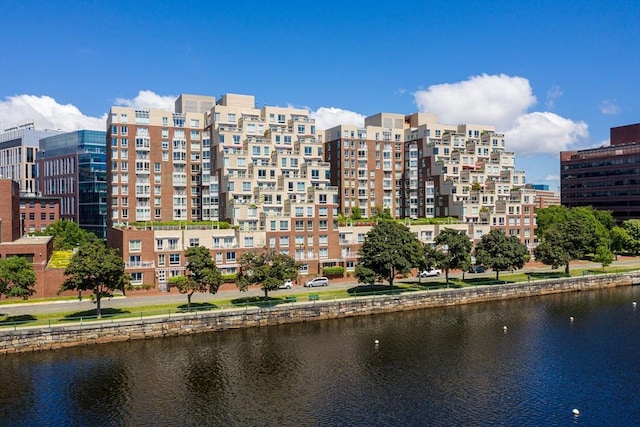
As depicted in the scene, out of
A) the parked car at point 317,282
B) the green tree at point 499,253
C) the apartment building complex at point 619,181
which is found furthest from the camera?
the apartment building complex at point 619,181

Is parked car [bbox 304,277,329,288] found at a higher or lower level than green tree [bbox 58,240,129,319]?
lower

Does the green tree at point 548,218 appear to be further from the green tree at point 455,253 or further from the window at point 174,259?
the window at point 174,259

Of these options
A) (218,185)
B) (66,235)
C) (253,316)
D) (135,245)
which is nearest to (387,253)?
(253,316)

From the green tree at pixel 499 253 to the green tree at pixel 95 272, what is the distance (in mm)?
67005

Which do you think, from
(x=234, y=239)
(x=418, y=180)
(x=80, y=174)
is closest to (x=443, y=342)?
(x=234, y=239)

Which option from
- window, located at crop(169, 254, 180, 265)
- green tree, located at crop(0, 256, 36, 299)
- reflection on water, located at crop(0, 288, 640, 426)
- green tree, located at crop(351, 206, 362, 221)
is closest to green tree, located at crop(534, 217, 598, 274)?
reflection on water, located at crop(0, 288, 640, 426)

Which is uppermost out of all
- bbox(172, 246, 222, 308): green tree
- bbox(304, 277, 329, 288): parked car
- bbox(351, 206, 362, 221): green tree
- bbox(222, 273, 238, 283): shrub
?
bbox(351, 206, 362, 221): green tree

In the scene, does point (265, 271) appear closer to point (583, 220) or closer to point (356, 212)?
point (356, 212)

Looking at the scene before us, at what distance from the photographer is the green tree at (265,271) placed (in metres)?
86.1

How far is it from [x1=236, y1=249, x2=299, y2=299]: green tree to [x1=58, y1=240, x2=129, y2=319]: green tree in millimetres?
17949

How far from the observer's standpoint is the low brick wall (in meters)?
69.7

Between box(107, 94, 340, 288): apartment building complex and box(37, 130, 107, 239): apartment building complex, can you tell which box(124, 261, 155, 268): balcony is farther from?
box(37, 130, 107, 239): apartment building complex

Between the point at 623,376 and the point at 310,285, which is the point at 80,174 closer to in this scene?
A: the point at 310,285

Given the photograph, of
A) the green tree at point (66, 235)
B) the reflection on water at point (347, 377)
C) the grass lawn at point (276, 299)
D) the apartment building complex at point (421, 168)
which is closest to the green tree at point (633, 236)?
the grass lawn at point (276, 299)
